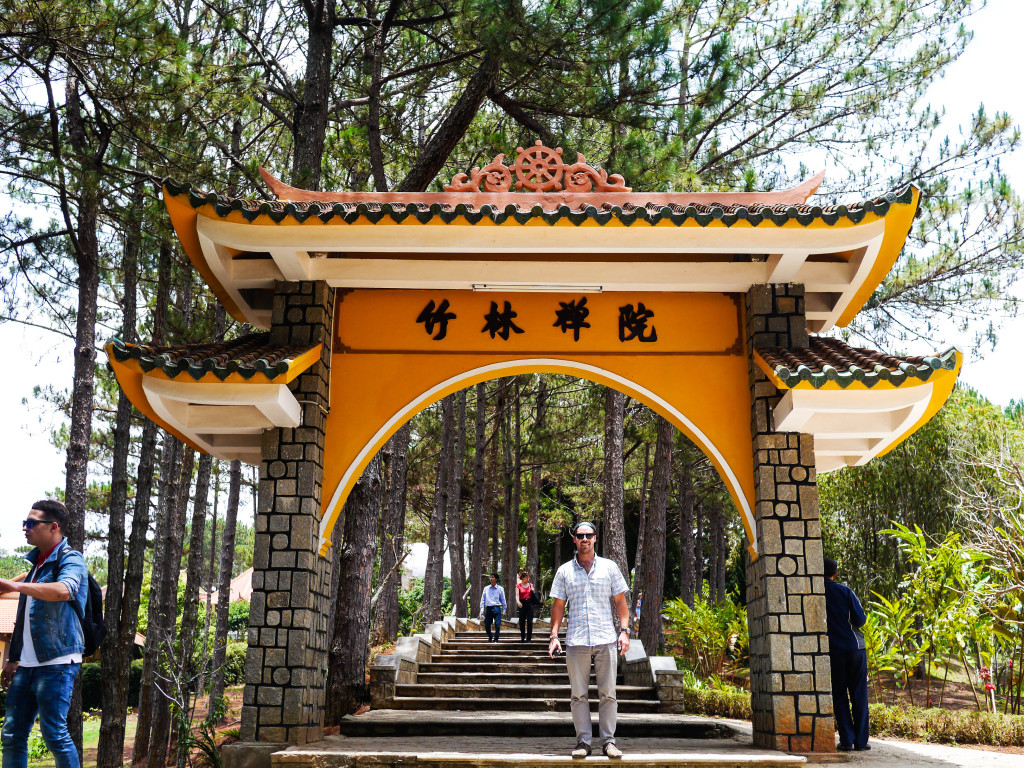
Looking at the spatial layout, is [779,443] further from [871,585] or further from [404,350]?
[871,585]

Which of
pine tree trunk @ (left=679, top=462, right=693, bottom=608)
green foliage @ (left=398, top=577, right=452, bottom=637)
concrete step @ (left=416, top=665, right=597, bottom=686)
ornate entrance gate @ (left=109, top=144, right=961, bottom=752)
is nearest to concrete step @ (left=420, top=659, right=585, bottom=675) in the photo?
concrete step @ (left=416, top=665, right=597, bottom=686)

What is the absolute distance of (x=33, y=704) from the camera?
13.6 ft

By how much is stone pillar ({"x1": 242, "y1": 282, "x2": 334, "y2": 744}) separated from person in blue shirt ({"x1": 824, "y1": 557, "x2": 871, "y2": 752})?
12.0 feet

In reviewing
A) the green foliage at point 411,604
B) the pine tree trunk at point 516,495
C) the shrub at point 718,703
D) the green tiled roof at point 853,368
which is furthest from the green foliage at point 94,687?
the green tiled roof at point 853,368

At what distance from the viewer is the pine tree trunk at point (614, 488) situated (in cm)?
1200

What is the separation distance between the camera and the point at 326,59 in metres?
9.73

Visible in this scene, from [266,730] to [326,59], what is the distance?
280 inches

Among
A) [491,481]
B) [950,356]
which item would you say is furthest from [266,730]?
[491,481]

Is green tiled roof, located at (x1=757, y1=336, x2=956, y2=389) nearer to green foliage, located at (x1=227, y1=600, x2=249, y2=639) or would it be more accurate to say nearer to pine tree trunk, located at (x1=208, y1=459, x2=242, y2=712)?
pine tree trunk, located at (x1=208, y1=459, x2=242, y2=712)

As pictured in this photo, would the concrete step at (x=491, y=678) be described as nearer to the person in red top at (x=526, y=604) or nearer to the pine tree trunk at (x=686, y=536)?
the person in red top at (x=526, y=604)

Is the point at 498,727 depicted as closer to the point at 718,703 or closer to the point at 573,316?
the point at 718,703

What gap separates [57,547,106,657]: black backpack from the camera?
14.1 feet

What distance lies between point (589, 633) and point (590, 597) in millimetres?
213

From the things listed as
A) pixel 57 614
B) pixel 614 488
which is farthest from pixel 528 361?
pixel 614 488
